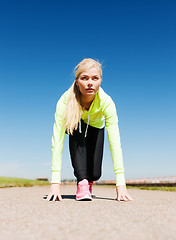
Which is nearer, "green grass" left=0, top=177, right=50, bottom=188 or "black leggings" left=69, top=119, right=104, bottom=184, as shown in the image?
"black leggings" left=69, top=119, right=104, bottom=184

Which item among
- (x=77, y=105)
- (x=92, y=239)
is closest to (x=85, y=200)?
(x=77, y=105)

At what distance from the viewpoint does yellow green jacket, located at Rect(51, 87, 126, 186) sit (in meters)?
3.90

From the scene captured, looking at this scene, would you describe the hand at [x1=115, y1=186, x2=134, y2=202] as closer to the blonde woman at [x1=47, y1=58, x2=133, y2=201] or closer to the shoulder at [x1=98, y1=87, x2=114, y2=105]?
the blonde woman at [x1=47, y1=58, x2=133, y2=201]

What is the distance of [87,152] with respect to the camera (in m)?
4.43

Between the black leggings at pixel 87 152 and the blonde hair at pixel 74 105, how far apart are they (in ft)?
0.79

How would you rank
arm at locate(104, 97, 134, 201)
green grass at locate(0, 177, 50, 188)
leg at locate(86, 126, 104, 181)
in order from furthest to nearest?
green grass at locate(0, 177, 50, 188) → leg at locate(86, 126, 104, 181) → arm at locate(104, 97, 134, 201)

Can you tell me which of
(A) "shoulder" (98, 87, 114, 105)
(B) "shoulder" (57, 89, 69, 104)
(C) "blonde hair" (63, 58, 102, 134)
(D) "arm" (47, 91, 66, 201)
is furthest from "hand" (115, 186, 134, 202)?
(B) "shoulder" (57, 89, 69, 104)

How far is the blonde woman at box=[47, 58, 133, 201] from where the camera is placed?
3.86 m

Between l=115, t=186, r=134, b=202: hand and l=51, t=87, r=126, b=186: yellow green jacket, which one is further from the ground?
l=51, t=87, r=126, b=186: yellow green jacket

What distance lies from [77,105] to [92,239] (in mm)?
2699

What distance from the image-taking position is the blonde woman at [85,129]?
3.86 m

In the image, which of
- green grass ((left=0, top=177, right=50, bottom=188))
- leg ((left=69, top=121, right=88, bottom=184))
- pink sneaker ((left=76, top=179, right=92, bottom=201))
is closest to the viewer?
pink sneaker ((left=76, top=179, right=92, bottom=201))

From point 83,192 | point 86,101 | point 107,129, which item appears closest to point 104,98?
point 86,101

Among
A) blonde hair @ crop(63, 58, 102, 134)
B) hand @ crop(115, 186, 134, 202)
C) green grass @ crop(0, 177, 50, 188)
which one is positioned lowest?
hand @ crop(115, 186, 134, 202)
